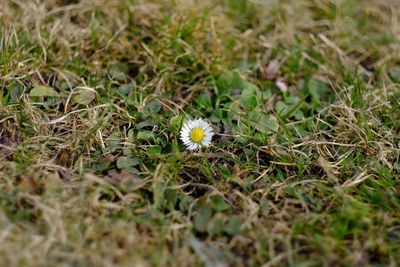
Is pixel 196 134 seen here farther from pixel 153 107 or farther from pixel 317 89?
pixel 317 89

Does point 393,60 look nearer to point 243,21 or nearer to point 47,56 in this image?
point 243,21

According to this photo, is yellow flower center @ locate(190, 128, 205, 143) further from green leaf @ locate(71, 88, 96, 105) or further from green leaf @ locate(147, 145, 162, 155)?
green leaf @ locate(71, 88, 96, 105)

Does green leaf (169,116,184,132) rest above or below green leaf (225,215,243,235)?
above

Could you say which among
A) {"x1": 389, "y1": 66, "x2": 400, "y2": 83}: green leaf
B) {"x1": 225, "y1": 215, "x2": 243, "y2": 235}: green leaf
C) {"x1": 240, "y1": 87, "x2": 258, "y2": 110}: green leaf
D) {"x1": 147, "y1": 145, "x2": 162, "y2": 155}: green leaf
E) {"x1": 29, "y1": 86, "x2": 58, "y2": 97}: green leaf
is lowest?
{"x1": 389, "y1": 66, "x2": 400, "y2": 83}: green leaf

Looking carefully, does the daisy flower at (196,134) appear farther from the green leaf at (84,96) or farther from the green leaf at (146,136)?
the green leaf at (84,96)

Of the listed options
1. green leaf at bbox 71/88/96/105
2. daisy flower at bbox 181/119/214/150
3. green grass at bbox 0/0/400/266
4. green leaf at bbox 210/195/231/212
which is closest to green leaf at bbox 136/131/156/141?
green grass at bbox 0/0/400/266

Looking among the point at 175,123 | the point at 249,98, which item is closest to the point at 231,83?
the point at 249,98

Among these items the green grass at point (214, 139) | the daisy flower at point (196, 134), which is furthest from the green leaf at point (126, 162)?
the daisy flower at point (196, 134)

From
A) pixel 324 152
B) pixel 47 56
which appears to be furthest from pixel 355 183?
pixel 47 56

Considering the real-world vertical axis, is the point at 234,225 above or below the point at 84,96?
below
